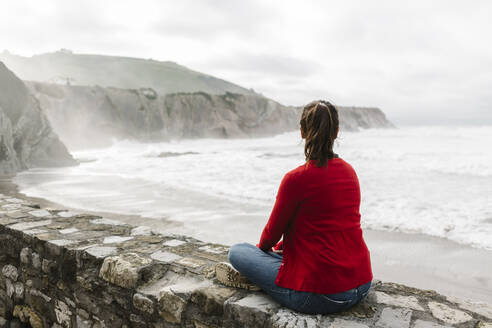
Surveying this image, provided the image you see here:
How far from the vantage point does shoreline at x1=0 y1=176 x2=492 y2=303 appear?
13.6 ft

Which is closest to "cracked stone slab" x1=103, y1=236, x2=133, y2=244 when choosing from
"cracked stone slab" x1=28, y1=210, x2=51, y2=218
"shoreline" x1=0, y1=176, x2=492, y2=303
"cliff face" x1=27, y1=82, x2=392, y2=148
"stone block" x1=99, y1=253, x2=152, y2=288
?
"stone block" x1=99, y1=253, x2=152, y2=288

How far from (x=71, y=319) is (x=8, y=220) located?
1.41 metres

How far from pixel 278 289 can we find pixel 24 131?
17.9m

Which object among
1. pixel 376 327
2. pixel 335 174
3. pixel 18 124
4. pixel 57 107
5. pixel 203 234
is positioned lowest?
pixel 203 234

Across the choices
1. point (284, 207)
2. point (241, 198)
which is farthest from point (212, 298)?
point (241, 198)

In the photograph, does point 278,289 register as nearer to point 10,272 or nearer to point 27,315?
point 27,315

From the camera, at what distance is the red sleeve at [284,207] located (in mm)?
1835

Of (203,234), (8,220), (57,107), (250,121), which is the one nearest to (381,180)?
(203,234)

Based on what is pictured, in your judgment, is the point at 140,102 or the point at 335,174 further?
the point at 140,102

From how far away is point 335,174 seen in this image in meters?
1.86

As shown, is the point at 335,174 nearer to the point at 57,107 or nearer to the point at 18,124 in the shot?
the point at 18,124

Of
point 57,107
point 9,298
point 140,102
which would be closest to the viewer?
point 9,298

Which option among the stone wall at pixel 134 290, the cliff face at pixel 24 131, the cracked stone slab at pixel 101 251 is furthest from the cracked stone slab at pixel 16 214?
the cliff face at pixel 24 131

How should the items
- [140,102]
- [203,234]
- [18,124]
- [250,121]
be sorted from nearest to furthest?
[203,234] → [18,124] → [140,102] → [250,121]
